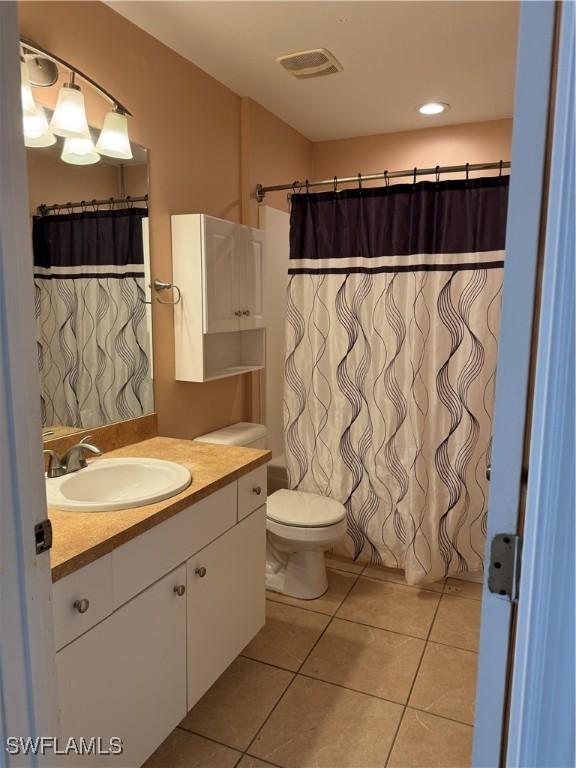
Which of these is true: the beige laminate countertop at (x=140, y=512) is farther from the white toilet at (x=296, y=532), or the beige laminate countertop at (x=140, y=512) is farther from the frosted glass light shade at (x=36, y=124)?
the frosted glass light shade at (x=36, y=124)

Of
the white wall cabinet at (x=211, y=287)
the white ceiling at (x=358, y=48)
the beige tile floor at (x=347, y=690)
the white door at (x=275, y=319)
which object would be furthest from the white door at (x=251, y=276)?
the beige tile floor at (x=347, y=690)

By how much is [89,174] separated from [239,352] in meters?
1.28

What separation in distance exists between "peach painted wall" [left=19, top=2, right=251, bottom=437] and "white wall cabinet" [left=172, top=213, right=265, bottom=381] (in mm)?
58

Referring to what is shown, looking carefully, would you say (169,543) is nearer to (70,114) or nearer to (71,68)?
(70,114)

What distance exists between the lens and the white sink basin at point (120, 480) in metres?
1.71

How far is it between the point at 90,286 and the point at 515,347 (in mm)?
1712

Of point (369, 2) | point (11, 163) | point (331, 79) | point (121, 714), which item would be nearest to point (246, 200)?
point (331, 79)

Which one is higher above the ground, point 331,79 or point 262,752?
point 331,79

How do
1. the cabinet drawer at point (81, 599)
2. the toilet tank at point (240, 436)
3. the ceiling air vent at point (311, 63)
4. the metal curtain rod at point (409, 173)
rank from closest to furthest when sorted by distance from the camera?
the cabinet drawer at point (81, 599) → the ceiling air vent at point (311, 63) → the metal curtain rod at point (409, 173) → the toilet tank at point (240, 436)

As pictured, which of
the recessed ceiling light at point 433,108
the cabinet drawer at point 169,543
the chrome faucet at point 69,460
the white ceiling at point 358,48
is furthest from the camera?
the recessed ceiling light at point 433,108

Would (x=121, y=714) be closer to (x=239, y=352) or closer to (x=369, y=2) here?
(x=239, y=352)

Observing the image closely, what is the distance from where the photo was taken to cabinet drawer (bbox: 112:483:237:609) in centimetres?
142

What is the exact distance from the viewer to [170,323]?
7.98 feet

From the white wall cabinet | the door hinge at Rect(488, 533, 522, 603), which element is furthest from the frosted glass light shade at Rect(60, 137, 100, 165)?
the door hinge at Rect(488, 533, 522, 603)
